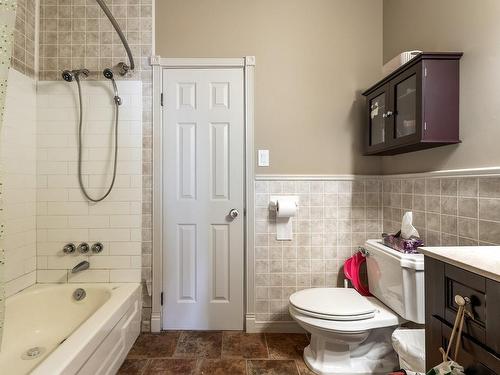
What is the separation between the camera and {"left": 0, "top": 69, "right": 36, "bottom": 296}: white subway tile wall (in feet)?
5.85

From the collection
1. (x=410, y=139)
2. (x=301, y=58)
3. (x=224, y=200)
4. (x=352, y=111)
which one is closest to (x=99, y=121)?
(x=224, y=200)

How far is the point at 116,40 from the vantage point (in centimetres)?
206

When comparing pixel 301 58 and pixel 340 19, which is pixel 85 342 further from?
pixel 340 19

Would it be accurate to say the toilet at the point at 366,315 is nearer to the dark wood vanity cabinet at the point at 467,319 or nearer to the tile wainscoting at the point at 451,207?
the tile wainscoting at the point at 451,207

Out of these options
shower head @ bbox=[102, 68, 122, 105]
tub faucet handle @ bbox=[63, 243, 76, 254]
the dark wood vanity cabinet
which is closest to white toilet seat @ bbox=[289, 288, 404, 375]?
the dark wood vanity cabinet

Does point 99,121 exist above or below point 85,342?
above

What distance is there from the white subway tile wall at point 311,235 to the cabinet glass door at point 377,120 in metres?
0.36

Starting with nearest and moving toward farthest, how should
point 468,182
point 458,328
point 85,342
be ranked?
point 458,328 < point 85,342 < point 468,182

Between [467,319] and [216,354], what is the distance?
1516mm

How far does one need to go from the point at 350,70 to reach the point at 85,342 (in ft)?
7.79

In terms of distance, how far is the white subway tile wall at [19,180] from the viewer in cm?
178

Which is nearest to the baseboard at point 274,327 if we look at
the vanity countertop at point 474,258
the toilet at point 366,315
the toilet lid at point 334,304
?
the toilet at point 366,315

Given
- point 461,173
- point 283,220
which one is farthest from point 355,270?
point 461,173

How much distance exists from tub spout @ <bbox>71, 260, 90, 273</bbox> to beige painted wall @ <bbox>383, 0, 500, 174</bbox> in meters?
2.37
